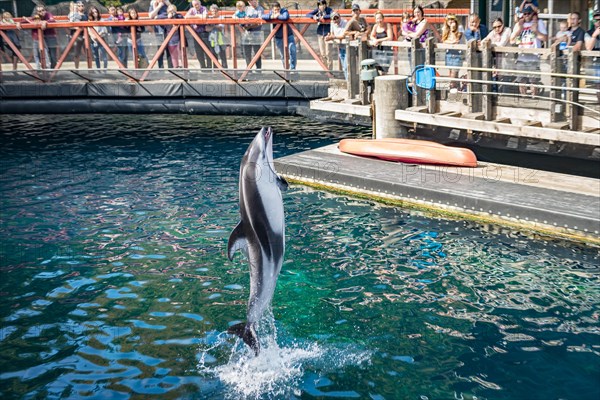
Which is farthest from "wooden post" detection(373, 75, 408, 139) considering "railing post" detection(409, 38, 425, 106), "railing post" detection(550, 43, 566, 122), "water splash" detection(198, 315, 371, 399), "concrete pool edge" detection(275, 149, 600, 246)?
"water splash" detection(198, 315, 371, 399)

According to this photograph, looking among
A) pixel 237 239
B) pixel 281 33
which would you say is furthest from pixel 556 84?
pixel 281 33

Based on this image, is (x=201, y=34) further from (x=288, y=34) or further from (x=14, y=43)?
(x=14, y=43)

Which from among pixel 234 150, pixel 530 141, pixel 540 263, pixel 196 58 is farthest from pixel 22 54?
pixel 540 263

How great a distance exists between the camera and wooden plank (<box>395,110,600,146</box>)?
1224cm

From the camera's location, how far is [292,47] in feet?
64.0

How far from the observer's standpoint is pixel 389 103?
15367 millimetres

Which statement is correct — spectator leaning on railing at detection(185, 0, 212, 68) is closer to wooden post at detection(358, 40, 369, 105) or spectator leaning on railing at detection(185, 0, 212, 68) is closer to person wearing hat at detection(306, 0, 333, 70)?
person wearing hat at detection(306, 0, 333, 70)

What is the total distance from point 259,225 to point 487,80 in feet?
26.0

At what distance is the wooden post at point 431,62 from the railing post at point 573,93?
9.17 ft

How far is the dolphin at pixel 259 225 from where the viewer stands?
6848mm

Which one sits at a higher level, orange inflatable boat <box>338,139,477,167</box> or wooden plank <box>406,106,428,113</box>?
wooden plank <box>406,106,428,113</box>

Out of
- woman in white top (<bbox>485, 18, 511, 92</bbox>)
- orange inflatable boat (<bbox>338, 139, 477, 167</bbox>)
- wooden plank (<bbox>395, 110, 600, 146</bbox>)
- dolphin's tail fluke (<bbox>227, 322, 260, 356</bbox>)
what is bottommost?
dolphin's tail fluke (<bbox>227, 322, 260, 356</bbox>)

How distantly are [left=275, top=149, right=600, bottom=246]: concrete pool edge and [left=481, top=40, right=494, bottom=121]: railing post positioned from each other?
4.86 ft

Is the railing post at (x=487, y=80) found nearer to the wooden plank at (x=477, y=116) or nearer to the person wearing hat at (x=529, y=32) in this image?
the wooden plank at (x=477, y=116)
